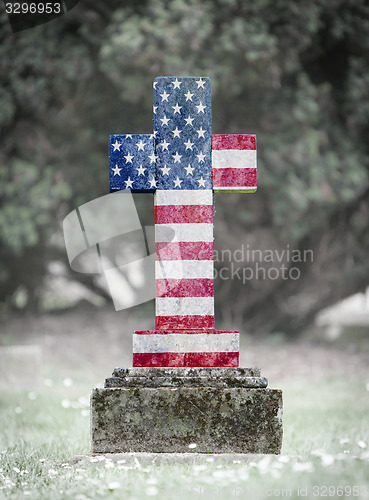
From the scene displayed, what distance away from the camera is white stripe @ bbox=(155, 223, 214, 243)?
155 inches

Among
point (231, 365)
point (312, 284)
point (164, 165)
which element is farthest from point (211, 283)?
point (312, 284)

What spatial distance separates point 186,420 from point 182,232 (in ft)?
3.98

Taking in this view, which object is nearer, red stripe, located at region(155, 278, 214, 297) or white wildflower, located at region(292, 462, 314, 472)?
white wildflower, located at region(292, 462, 314, 472)

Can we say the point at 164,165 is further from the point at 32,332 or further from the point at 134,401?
the point at 32,332

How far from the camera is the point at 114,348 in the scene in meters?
10.1

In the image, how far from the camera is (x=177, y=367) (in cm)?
376

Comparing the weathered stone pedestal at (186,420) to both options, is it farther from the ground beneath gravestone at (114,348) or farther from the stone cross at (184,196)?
the ground beneath gravestone at (114,348)

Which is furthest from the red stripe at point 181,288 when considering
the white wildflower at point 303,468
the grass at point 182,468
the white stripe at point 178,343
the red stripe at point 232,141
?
the white wildflower at point 303,468

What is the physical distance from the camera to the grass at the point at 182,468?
9.37 ft

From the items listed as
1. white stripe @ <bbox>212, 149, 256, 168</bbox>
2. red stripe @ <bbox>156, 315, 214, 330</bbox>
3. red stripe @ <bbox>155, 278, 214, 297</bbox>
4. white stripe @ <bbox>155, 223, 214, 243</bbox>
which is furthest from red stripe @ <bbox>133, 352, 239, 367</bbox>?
white stripe @ <bbox>212, 149, 256, 168</bbox>

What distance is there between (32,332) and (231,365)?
7.25m

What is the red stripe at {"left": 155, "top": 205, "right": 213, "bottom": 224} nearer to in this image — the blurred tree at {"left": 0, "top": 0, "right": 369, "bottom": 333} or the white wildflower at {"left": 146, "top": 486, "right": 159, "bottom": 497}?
the white wildflower at {"left": 146, "top": 486, "right": 159, "bottom": 497}

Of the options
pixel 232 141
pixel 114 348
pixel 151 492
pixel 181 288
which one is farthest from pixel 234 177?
pixel 114 348

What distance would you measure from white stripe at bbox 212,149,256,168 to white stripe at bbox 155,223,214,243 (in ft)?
1.49
